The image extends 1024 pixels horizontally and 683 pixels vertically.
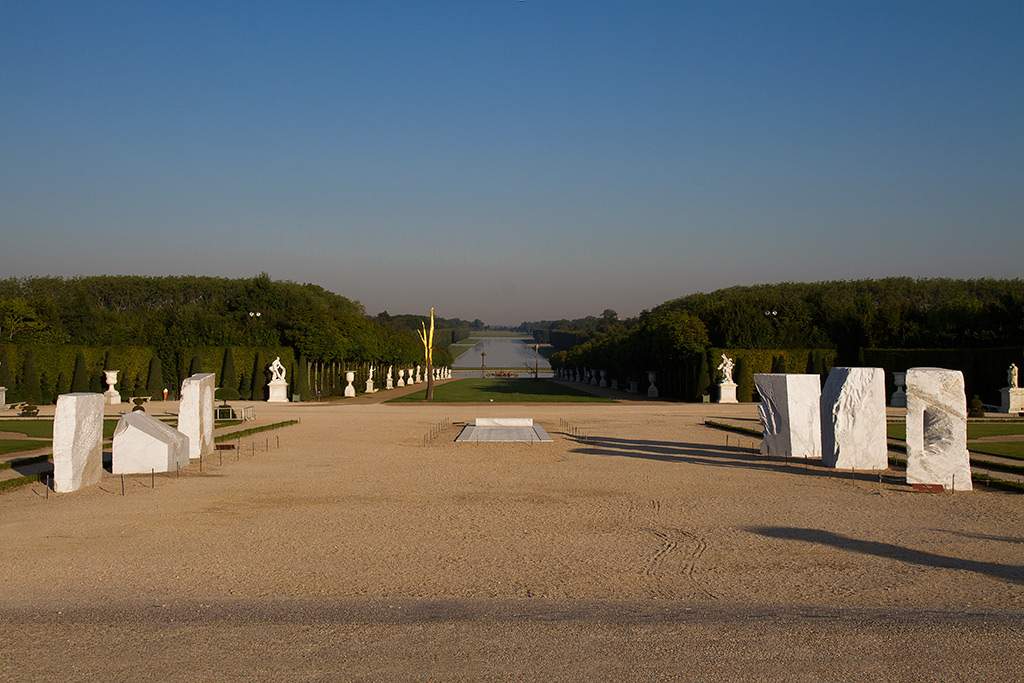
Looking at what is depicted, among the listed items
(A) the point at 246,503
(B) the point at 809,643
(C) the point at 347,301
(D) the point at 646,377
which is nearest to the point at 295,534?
(A) the point at 246,503

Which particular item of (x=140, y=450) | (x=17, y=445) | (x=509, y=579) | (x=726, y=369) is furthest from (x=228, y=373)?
(x=509, y=579)

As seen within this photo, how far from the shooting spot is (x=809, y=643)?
6.73m

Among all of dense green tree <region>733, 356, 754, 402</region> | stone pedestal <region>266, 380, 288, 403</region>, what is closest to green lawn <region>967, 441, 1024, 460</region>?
dense green tree <region>733, 356, 754, 402</region>

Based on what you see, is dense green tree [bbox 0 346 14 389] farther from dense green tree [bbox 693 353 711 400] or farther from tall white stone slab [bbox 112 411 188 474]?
dense green tree [bbox 693 353 711 400]

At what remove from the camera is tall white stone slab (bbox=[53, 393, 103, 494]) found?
1381cm

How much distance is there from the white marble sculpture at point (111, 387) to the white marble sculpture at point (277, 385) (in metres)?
8.13

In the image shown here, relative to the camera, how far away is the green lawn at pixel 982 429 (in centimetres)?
2488

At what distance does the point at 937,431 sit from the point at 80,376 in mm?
43243

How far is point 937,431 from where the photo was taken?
14.6 meters

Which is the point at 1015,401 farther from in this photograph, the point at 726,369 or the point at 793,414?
the point at 793,414

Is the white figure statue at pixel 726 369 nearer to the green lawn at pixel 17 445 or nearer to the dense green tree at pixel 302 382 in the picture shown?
the dense green tree at pixel 302 382

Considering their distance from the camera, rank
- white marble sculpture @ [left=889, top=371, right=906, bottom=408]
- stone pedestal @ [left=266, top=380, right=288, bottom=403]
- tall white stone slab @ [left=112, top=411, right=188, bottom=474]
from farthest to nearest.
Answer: stone pedestal @ [left=266, top=380, right=288, bottom=403], white marble sculpture @ [left=889, top=371, right=906, bottom=408], tall white stone slab @ [left=112, top=411, right=188, bottom=474]

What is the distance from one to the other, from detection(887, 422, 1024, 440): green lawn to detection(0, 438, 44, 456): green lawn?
2426 cm

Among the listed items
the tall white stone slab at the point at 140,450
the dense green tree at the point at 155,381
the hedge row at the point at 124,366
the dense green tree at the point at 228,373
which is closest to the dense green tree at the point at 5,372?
the hedge row at the point at 124,366
